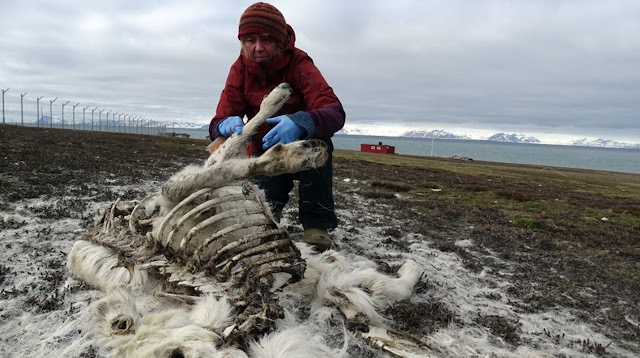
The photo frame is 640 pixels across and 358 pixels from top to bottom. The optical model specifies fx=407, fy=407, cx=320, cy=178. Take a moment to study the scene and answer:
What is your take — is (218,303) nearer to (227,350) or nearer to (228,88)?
(227,350)

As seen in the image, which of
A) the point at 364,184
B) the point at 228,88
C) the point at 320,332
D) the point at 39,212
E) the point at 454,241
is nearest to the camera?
the point at 320,332

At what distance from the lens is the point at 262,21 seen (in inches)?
150

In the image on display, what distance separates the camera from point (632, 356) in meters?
2.78

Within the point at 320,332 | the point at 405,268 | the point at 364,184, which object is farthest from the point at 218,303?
the point at 364,184

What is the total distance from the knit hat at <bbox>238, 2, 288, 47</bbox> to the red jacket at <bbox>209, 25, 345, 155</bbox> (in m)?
0.29

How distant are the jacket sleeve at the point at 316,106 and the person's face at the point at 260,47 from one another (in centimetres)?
35

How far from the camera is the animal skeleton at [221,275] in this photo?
233 cm

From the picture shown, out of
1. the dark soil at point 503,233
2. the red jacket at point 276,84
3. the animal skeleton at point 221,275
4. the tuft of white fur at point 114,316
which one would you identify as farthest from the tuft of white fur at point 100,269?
the red jacket at point 276,84

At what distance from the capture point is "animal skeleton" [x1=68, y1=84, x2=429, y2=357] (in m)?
2.33

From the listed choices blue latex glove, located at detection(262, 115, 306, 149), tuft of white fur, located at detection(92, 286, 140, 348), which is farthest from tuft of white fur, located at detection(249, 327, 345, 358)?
blue latex glove, located at detection(262, 115, 306, 149)

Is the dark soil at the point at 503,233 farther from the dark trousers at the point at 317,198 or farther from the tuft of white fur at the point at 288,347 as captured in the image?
the dark trousers at the point at 317,198

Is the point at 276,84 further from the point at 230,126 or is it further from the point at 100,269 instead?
the point at 100,269

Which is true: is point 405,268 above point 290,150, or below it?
below

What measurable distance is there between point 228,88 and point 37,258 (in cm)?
248
